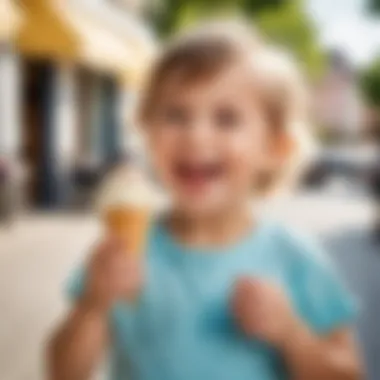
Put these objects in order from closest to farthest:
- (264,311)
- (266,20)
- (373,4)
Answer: (264,311), (266,20), (373,4)

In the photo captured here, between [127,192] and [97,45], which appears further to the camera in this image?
[97,45]

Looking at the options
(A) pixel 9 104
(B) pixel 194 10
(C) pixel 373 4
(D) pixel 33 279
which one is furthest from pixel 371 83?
(A) pixel 9 104

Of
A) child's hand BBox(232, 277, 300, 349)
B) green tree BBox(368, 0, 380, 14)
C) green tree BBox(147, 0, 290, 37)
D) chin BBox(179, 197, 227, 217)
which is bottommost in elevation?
child's hand BBox(232, 277, 300, 349)

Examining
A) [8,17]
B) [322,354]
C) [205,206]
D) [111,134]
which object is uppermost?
[8,17]

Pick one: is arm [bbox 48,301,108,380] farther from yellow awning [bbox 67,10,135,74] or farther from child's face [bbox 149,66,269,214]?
yellow awning [bbox 67,10,135,74]

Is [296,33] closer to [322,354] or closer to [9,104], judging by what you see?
[322,354]

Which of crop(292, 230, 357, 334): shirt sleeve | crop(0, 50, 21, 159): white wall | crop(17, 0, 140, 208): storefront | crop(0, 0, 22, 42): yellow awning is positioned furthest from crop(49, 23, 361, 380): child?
crop(0, 50, 21, 159): white wall

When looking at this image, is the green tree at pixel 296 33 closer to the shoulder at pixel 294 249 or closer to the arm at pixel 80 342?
the shoulder at pixel 294 249
